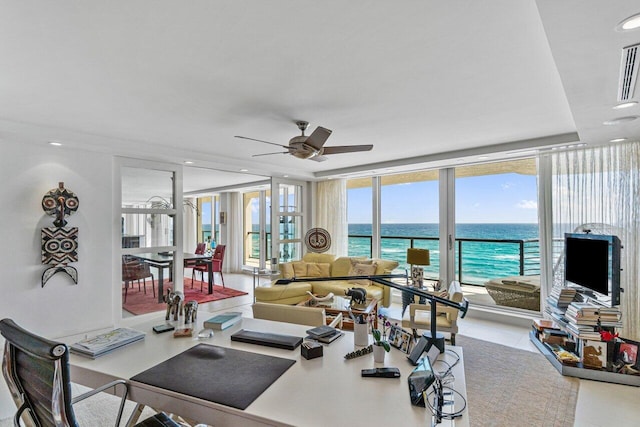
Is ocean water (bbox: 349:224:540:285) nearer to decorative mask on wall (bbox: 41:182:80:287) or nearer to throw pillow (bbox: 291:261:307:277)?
throw pillow (bbox: 291:261:307:277)

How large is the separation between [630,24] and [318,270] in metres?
4.78

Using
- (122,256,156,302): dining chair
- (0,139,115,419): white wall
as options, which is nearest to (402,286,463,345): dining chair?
(122,256,156,302): dining chair

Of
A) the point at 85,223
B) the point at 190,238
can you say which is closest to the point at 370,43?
the point at 85,223

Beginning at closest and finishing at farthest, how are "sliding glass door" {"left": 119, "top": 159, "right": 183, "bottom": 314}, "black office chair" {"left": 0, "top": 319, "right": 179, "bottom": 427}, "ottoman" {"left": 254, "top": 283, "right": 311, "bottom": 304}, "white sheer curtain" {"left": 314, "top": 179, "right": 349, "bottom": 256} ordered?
1. "black office chair" {"left": 0, "top": 319, "right": 179, "bottom": 427}
2. "sliding glass door" {"left": 119, "top": 159, "right": 183, "bottom": 314}
3. "ottoman" {"left": 254, "top": 283, "right": 311, "bottom": 304}
4. "white sheer curtain" {"left": 314, "top": 179, "right": 349, "bottom": 256}

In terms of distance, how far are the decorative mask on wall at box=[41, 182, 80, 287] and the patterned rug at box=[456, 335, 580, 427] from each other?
4435mm

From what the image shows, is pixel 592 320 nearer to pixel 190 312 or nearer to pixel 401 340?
→ pixel 401 340

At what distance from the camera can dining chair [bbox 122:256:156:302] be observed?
14.6 feet

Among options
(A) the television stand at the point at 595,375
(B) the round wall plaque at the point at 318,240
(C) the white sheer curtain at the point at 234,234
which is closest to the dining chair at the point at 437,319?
(A) the television stand at the point at 595,375

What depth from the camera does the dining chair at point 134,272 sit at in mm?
4461

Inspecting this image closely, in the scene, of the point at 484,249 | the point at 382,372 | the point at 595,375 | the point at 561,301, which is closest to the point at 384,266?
the point at 484,249

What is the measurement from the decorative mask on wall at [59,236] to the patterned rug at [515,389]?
14.6ft

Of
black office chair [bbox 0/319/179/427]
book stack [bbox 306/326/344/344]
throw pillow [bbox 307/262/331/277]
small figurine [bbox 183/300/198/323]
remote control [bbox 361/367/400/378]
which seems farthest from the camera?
throw pillow [bbox 307/262/331/277]

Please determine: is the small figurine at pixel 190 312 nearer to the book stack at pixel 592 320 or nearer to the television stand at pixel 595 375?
the television stand at pixel 595 375

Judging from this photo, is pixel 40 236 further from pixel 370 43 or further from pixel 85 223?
pixel 370 43
